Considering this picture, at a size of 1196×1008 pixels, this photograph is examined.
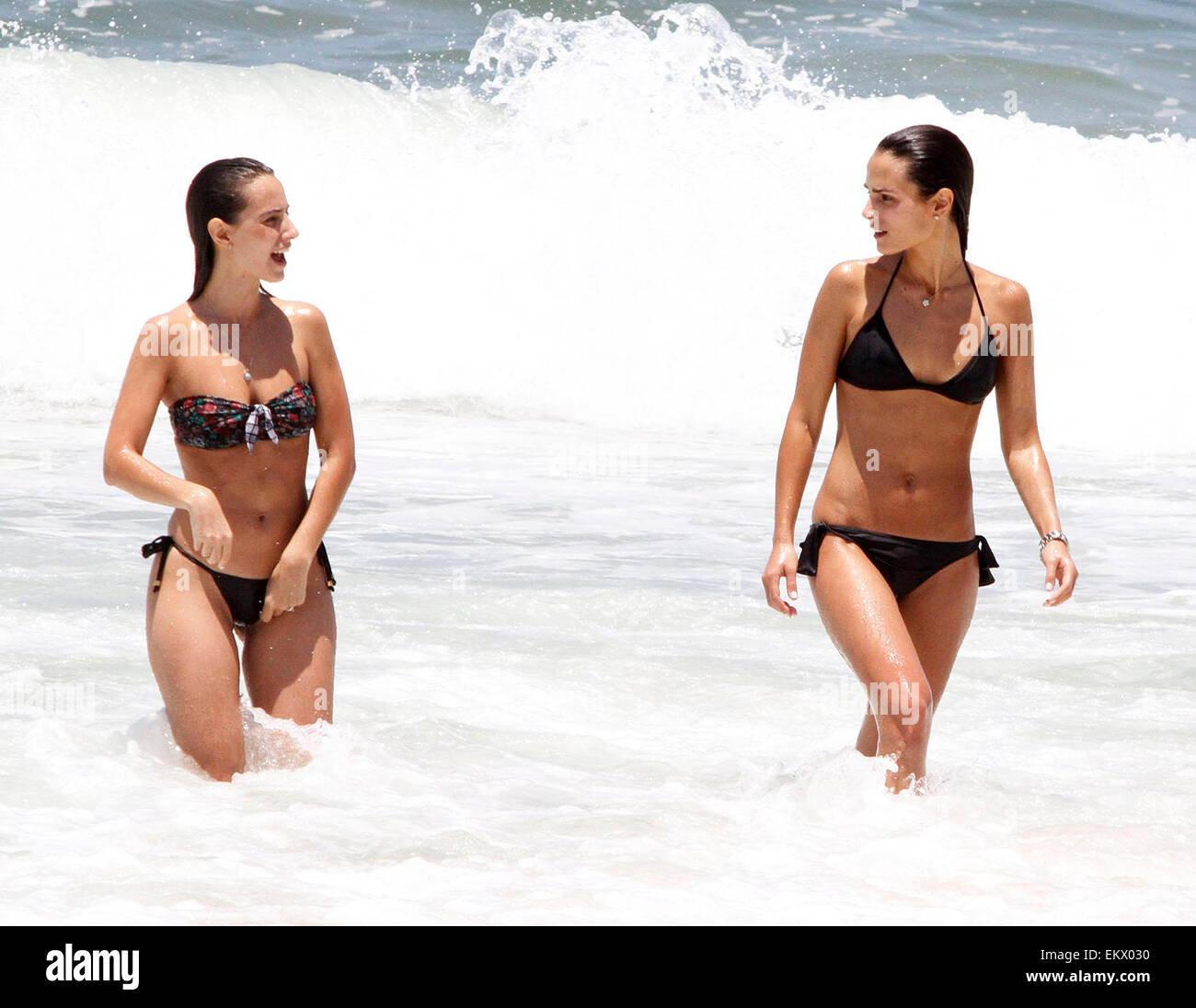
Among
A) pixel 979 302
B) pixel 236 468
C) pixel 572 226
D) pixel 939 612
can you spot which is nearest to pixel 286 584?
pixel 236 468

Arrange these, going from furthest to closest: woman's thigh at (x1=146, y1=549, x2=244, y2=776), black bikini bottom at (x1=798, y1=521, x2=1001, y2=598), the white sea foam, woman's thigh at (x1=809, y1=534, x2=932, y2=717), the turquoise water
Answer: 1. the turquoise water
2. the white sea foam
3. woman's thigh at (x1=146, y1=549, x2=244, y2=776)
4. black bikini bottom at (x1=798, y1=521, x2=1001, y2=598)
5. woman's thigh at (x1=809, y1=534, x2=932, y2=717)

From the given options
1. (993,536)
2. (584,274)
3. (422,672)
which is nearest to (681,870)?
(422,672)

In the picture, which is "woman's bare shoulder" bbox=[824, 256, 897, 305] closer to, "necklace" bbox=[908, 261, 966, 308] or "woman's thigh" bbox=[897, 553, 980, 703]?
"necklace" bbox=[908, 261, 966, 308]

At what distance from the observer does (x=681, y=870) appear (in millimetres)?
4156

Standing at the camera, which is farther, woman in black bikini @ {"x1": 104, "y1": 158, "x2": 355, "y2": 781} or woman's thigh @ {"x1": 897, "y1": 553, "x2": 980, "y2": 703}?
woman in black bikini @ {"x1": 104, "y1": 158, "x2": 355, "y2": 781}

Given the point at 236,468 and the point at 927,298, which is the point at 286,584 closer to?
the point at 236,468

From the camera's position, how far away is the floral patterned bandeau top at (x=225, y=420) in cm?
453

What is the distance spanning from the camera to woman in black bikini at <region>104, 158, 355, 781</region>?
448 centimetres

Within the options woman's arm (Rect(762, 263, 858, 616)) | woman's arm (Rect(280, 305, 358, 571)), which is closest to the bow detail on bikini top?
woman's arm (Rect(280, 305, 358, 571))

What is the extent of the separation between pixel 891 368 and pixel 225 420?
5.76 ft

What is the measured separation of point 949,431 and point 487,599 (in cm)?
329

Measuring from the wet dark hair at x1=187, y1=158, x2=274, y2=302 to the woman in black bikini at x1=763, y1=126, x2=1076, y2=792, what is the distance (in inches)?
61.0

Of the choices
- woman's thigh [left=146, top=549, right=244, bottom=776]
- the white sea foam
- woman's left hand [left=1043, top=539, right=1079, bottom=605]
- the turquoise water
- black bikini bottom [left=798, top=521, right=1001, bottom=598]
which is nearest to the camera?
woman's left hand [left=1043, top=539, right=1079, bottom=605]

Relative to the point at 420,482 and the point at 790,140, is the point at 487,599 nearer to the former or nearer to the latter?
the point at 420,482
